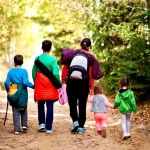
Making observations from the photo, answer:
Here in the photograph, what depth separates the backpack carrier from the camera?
8156 millimetres

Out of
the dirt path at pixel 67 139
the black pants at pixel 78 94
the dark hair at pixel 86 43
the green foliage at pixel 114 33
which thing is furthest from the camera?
the green foliage at pixel 114 33

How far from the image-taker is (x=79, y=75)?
26.7 ft

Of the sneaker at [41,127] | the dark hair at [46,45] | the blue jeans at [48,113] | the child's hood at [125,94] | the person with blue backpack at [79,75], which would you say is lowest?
the sneaker at [41,127]

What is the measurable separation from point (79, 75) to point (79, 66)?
183 millimetres

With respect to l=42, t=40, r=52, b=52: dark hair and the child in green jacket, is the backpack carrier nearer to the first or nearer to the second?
l=42, t=40, r=52, b=52: dark hair

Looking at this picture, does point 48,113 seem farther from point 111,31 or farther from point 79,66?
point 111,31

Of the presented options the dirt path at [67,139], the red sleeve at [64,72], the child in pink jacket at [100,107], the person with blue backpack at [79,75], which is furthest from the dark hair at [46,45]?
the dirt path at [67,139]

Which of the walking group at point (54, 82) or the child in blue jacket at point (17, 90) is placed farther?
the child in blue jacket at point (17, 90)

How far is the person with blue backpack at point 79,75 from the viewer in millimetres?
8211

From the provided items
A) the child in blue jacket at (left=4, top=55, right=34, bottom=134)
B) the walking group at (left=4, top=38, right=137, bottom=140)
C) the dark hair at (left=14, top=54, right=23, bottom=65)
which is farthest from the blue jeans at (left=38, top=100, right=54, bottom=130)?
the dark hair at (left=14, top=54, right=23, bottom=65)

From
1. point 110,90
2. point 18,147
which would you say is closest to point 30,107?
point 110,90

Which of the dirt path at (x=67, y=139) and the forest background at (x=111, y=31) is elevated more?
the forest background at (x=111, y=31)

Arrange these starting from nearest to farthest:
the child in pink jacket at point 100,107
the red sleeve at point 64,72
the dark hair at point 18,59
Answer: the red sleeve at point 64,72 → the dark hair at point 18,59 → the child in pink jacket at point 100,107

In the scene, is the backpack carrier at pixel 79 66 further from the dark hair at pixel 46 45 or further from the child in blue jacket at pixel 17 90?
the child in blue jacket at pixel 17 90
